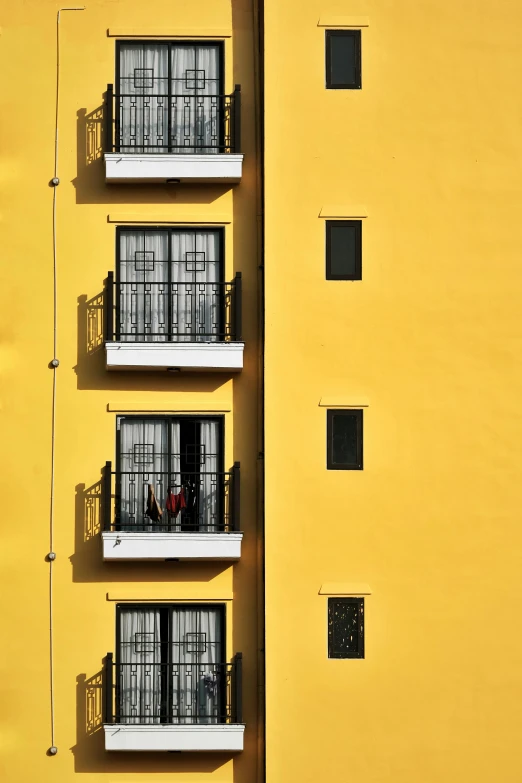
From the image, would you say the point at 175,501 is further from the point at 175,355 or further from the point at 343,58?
the point at 343,58

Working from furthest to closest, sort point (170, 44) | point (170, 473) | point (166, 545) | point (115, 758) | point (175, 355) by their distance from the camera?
point (170, 44) → point (170, 473) → point (175, 355) → point (115, 758) → point (166, 545)

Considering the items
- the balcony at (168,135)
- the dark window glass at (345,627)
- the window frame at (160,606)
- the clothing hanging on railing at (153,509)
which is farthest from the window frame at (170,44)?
the dark window glass at (345,627)

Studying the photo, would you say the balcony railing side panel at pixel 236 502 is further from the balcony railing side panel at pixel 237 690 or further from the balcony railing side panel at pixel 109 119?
the balcony railing side panel at pixel 109 119

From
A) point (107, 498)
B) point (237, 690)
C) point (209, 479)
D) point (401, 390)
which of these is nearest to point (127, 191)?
point (209, 479)

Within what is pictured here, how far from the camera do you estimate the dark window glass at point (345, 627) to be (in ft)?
55.3

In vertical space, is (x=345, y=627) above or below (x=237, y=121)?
below

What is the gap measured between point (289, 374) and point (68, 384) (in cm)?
379

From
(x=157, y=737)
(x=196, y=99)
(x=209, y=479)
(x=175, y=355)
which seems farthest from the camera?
(x=196, y=99)

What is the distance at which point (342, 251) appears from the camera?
57.4 ft

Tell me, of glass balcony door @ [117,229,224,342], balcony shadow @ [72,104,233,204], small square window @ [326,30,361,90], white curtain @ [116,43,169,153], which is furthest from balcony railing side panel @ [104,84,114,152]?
small square window @ [326,30,361,90]

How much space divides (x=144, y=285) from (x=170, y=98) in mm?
3265

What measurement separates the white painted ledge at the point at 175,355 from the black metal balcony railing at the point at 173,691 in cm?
477

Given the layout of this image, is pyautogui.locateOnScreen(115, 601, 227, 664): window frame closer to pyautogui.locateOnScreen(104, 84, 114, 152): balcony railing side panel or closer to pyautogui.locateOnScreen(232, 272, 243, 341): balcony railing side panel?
pyautogui.locateOnScreen(232, 272, 243, 341): balcony railing side panel

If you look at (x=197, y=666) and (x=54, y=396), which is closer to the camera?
(x=197, y=666)
